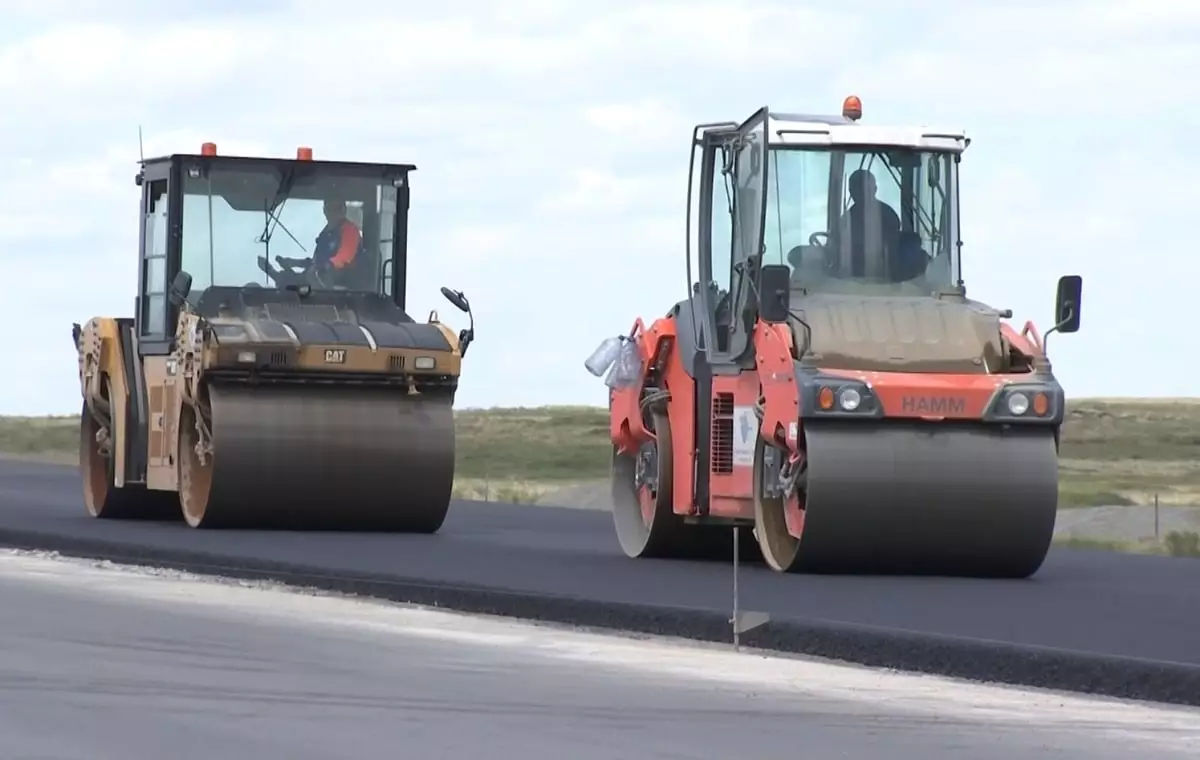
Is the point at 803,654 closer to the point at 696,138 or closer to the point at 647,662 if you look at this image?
the point at 647,662

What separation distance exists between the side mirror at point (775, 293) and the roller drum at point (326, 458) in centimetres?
574

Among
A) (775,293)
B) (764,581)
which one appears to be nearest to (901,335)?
(775,293)

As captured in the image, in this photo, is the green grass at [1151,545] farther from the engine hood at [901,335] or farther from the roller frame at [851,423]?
the engine hood at [901,335]

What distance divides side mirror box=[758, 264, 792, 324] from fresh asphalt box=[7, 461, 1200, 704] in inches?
65.1

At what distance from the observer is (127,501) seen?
2505 cm

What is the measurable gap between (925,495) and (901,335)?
4.19 ft

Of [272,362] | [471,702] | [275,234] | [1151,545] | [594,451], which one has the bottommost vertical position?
[594,451]

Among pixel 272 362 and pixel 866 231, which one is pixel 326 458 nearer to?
pixel 272 362

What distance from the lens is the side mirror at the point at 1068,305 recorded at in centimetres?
1702

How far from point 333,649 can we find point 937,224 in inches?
279

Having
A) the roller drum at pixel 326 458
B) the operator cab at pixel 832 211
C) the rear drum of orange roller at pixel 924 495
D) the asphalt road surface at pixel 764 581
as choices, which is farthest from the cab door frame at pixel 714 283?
the roller drum at pixel 326 458

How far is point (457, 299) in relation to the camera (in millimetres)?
23266

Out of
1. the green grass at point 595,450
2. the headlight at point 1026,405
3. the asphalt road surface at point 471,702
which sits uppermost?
the headlight at point 1026,405

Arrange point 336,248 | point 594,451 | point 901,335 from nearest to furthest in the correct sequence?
point 901,335 → point 336,248 → point 594,451
